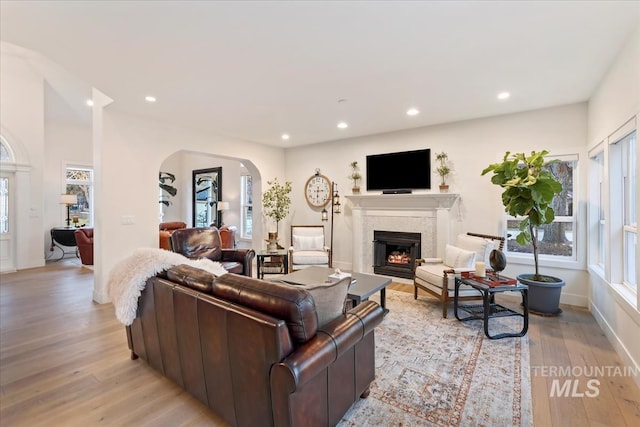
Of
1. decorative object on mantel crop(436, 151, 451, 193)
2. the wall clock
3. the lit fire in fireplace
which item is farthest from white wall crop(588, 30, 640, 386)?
the wall clock

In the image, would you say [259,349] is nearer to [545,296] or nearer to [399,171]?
[545,296]

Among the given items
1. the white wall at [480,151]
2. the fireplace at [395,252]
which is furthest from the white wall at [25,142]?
A: the fireplace at [395,252]

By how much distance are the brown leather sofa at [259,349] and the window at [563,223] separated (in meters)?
3.43

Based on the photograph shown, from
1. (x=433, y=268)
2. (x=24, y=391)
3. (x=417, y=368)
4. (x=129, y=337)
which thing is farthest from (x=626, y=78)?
(x=24, y=391)

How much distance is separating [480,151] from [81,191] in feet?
30.3

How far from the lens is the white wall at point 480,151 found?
389 cm

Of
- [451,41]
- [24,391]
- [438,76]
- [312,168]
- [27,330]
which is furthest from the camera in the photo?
[312,168]

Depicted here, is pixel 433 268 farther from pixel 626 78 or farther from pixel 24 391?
pixel 24 391

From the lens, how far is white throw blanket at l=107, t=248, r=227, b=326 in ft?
7.63

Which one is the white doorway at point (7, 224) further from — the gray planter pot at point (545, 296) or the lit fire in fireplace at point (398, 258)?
the gray planter pot at point (545, 296)

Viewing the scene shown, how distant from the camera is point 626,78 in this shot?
2475 millimetres

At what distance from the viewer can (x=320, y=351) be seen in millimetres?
1495

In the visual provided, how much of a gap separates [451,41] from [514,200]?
6.89 feet

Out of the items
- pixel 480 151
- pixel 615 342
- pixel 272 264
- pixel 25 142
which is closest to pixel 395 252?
pixel 480 151
